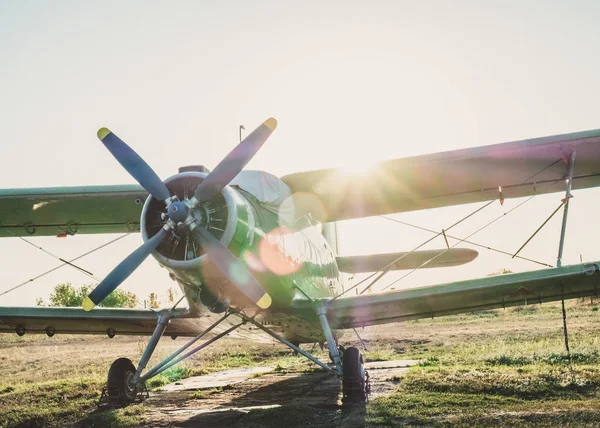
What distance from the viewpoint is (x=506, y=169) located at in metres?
9.73

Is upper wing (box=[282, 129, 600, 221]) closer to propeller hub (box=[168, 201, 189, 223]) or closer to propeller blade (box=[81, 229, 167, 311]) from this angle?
propeller hub (box=[168, 201, 189, 223])

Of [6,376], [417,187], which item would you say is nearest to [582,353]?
[417,187]

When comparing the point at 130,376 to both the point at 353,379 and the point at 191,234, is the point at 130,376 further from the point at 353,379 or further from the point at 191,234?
the point at 353,379

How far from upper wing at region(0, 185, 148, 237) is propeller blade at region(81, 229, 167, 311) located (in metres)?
1.69

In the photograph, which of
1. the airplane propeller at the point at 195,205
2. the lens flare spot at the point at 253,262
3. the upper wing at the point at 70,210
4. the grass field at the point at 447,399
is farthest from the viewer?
the upper wing at the point at 70,210

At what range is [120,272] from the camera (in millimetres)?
7590

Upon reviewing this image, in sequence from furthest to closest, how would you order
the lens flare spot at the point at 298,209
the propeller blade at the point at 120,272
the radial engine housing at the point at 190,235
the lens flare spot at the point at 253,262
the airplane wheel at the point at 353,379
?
the lens flare spot at the point at 298,209, the airplane wheel at the point at 353,379, the lens flare spot at the point at 253,262, the radial engine housing at the point at 190,235, the propeller blade at the point at 120,272

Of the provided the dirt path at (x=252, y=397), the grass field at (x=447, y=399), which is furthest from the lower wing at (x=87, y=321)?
the dirt path at (x=252, y=397)

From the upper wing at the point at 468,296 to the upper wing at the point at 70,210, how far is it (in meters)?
4.26

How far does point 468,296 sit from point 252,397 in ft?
13.8

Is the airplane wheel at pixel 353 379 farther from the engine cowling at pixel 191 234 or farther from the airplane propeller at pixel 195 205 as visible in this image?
the engine cowling at pixel 191 234

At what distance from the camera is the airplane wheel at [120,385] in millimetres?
9305

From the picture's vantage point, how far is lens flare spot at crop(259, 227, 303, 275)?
8.74 meters

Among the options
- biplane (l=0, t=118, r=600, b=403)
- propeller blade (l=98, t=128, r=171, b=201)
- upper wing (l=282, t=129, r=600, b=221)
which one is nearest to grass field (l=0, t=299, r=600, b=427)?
biplane (l=0, t=118, r=600, b=403)
